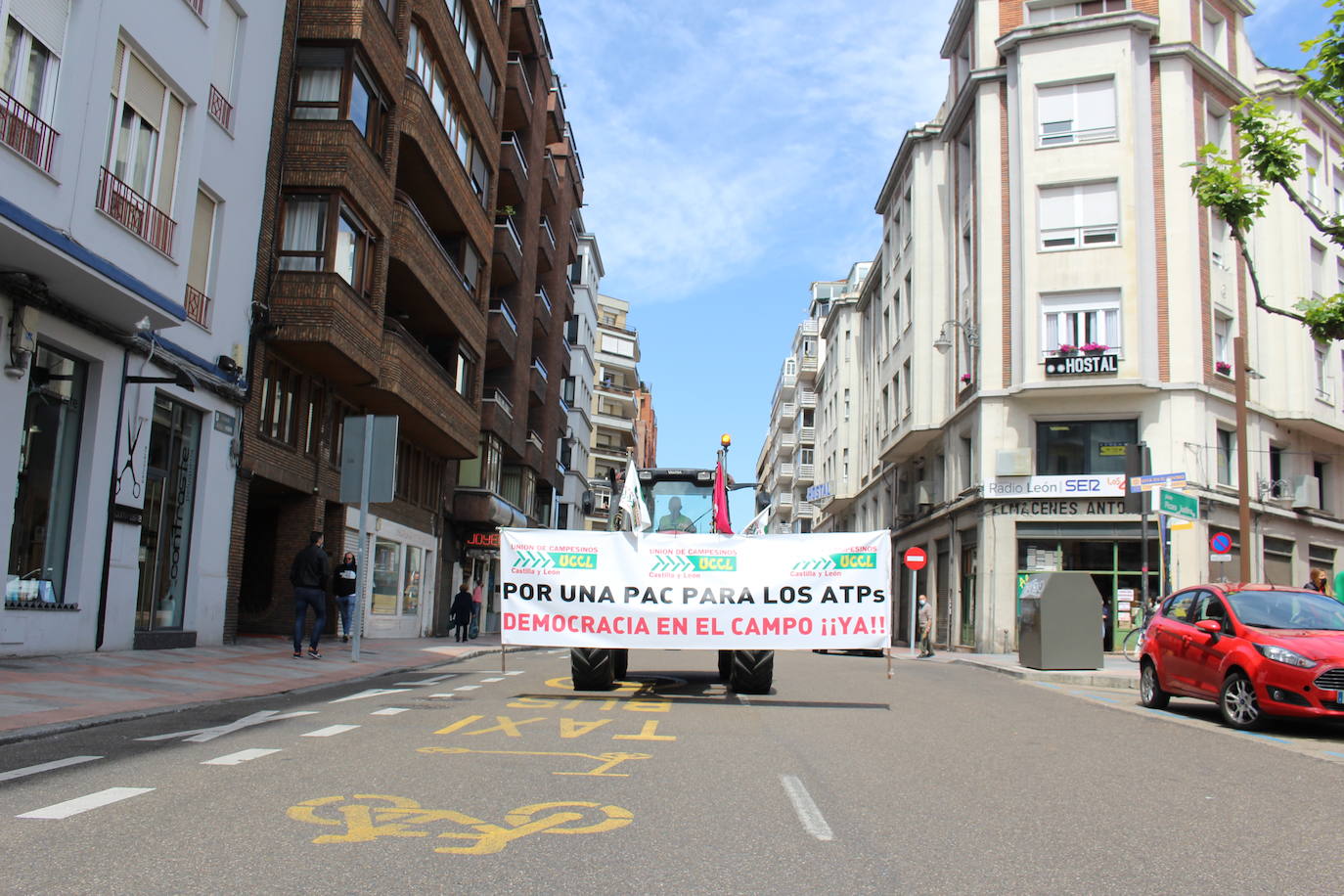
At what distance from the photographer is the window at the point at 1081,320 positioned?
3125 cm

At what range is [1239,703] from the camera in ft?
37.3

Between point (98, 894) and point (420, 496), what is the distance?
91.8ft

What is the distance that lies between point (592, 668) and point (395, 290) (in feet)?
54.3

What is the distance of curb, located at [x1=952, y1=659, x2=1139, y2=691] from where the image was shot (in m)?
18.4

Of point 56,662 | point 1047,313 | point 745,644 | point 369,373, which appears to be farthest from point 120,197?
point 1047,313

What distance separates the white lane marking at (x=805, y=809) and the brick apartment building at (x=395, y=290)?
1071 cm

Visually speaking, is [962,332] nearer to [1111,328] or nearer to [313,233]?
[1111,328]

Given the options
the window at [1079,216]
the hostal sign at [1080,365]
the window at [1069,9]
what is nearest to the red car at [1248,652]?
the hostal sign at [1080,365]

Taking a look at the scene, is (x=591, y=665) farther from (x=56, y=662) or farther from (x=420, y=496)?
(x=420, y=496)

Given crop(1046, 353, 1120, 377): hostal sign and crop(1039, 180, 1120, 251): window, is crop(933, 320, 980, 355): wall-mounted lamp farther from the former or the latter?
crop(1039, 180, 1120, 251): window

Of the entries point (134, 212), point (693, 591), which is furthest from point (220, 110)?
point (693, 591)

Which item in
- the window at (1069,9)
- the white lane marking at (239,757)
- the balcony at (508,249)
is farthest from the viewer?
the balcony at (508,249)

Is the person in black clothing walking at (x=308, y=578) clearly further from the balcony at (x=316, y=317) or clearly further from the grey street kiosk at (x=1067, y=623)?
the grey street kiosk at (x=1067, y=623)

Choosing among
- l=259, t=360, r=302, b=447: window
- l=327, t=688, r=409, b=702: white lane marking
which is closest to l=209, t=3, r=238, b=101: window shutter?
l=259, t=360, r=302, b=447: window
